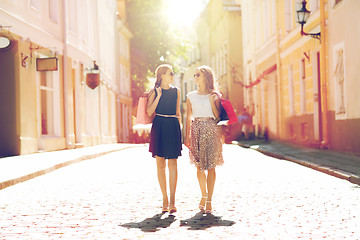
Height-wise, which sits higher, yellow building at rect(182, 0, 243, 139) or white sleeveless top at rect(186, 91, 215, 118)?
yellow building at rect(182, 0, 243, 139)

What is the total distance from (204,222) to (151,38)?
117 feet

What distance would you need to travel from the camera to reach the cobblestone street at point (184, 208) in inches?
211

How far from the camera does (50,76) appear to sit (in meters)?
20.0

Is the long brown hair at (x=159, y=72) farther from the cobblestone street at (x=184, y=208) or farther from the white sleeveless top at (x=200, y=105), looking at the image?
the cobblestone street at (x=184, y=208)

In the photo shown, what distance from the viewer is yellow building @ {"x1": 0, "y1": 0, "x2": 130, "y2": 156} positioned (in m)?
15.8

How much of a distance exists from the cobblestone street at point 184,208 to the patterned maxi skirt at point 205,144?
563 millimetres

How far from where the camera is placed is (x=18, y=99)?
1595 cm

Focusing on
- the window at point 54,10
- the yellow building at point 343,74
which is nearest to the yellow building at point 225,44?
the window at point 54,10

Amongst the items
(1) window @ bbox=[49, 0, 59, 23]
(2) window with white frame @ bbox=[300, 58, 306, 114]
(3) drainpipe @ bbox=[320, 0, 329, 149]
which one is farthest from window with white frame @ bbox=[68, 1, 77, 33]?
(3) drainpipe @ bbox=[320, 0, 329, 149]

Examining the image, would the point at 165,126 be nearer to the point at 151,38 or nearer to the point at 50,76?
the point at 50,76

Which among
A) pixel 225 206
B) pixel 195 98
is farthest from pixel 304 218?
pixel 195 98

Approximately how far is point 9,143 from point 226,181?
26.2ft

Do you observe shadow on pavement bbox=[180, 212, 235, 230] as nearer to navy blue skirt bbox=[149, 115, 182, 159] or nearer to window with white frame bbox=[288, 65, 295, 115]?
navy blue skirt bbox=[149, 115, 182, 159]

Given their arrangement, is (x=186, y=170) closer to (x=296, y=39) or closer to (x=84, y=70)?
(x=296, y=39)
